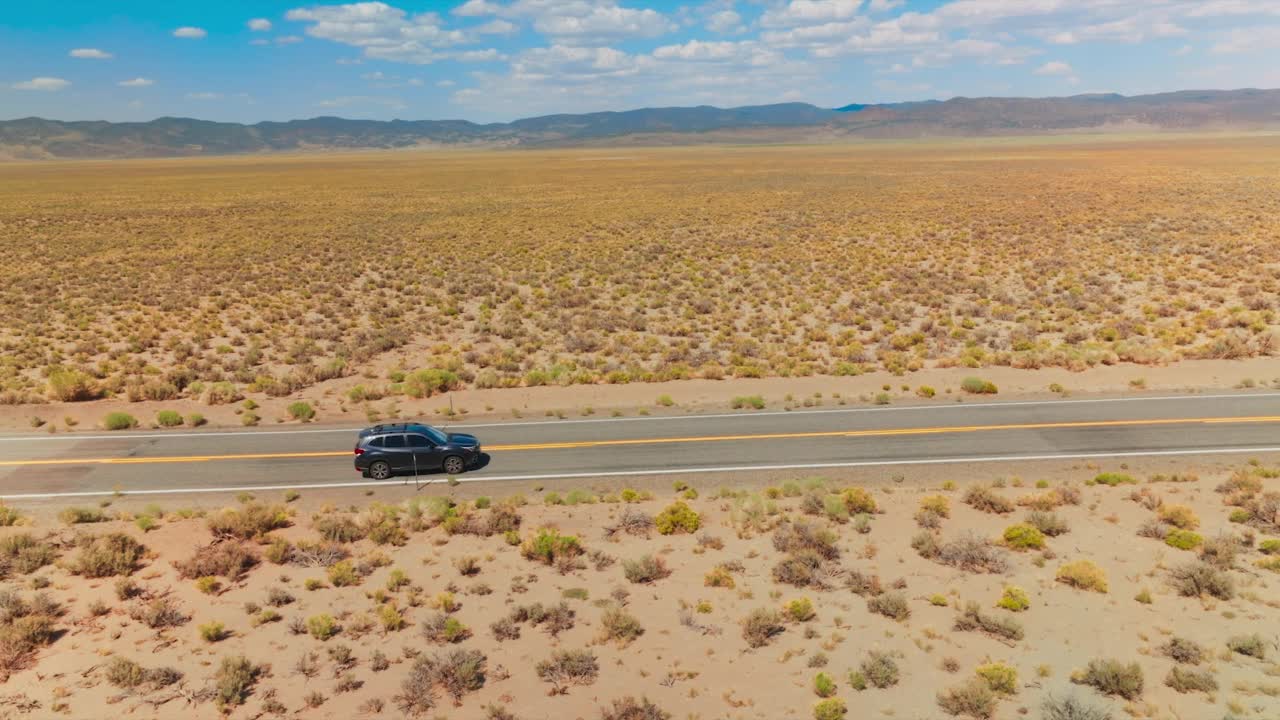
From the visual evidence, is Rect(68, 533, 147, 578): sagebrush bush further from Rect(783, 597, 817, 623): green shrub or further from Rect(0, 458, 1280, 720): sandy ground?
Rect(783, 597, 817, 623): green shrub

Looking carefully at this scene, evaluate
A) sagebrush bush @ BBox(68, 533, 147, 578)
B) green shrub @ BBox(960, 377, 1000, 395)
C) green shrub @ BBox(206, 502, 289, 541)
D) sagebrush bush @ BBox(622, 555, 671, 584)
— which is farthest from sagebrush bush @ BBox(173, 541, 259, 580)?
green shrub @ BBox(960, 377, 1000, 395)

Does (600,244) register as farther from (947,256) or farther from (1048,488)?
(1048,488)

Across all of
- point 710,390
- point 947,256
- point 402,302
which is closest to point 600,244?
point 402,302

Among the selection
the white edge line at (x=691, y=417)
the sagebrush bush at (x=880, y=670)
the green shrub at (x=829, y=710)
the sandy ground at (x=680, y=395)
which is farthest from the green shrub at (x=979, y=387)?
the green shrub at (x=829, y=710)

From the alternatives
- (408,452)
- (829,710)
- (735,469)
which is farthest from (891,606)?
(408,452)

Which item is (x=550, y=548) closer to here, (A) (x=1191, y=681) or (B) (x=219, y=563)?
(B) (x=219, y=563)
